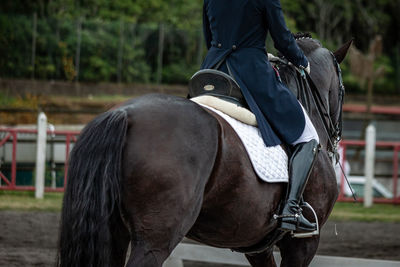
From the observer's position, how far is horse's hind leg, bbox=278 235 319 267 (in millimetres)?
Result: 4465

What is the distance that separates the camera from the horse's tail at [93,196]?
3.36 m

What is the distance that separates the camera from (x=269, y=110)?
423 centimetres

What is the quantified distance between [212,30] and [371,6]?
1065 inches

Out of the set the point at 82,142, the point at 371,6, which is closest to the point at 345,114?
the point at 371,6

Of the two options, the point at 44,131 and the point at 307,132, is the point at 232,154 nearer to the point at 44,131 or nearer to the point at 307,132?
the point at 307,132

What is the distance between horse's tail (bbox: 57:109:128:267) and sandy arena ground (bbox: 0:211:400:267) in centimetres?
348

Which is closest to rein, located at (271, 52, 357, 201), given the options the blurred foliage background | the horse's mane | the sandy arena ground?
the horse's mane

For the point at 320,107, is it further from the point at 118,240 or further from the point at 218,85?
the point at 118,240

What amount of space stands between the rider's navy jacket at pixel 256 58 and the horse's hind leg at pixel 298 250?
26.9 inches

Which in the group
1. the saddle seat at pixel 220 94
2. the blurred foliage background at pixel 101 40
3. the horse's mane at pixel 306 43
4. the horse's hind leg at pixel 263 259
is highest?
the horse's mane at pixel 306 43

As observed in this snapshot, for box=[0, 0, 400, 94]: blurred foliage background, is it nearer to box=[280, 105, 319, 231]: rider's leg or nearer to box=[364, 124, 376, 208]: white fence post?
box=[364, 124, 376, 208]: white fence post

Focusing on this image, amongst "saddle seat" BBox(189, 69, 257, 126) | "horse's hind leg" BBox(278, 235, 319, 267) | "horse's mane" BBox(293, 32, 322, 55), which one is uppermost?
"horse's mane" BBox(293, 32, 322, 55)

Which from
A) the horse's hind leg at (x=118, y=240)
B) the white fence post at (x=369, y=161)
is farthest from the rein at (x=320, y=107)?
the white fence post at (x=369, y=161)

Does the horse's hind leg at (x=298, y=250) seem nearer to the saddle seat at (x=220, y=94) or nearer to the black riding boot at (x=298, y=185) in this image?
the black riding boot at (x=298, y=185)
